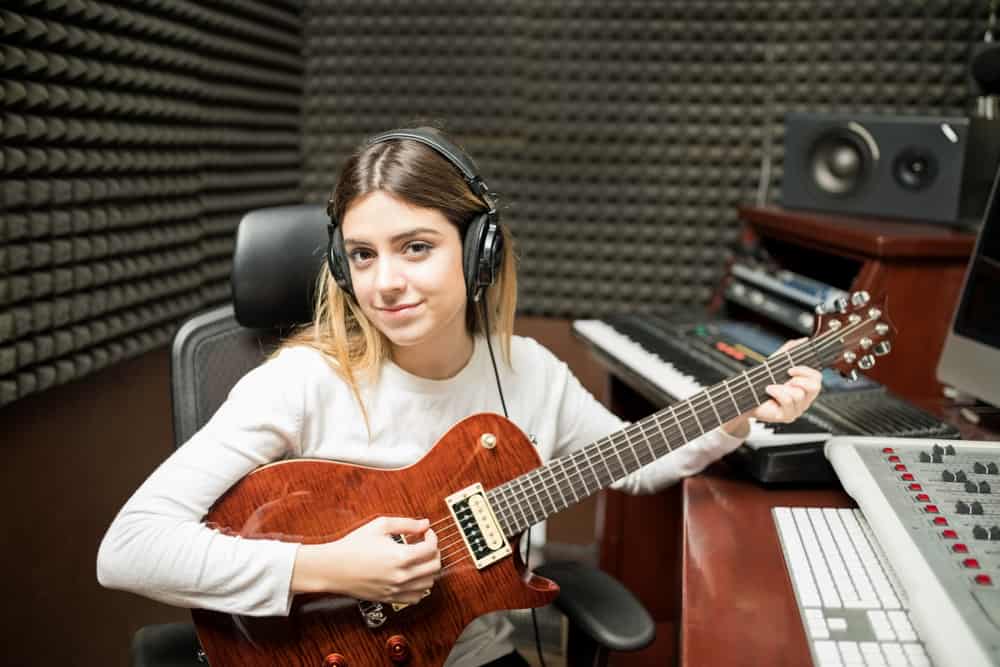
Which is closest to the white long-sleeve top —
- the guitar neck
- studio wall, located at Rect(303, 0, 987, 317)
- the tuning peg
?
the guitar neck

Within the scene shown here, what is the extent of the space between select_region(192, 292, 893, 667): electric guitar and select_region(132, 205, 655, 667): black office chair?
0.10m

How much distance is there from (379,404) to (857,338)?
2.21 ft

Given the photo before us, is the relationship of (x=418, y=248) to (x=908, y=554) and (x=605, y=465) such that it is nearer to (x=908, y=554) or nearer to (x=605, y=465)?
(x=605, y=465)

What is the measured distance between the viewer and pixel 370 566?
1034mm

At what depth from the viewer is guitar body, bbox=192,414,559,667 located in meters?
1.09

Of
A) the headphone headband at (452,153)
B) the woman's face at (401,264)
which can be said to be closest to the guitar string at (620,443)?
the woman's face at (401,264)

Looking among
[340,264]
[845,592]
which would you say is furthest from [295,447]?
[845,592]

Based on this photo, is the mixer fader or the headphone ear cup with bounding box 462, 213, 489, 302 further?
the headphone ear cup with bounding box 462, 213, 489, 302

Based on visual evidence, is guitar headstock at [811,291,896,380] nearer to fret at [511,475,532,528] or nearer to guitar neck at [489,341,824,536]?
guitar neck at [489,341,824,536]

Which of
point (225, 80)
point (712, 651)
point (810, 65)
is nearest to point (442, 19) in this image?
point (225, 80)

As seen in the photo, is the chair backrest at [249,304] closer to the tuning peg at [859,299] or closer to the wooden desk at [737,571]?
the wooden desk at [737,571]

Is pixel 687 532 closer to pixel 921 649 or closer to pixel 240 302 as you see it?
pixel 921 649

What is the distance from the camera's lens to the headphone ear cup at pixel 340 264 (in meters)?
1.16

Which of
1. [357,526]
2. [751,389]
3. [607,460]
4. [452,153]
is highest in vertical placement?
[452,153]
